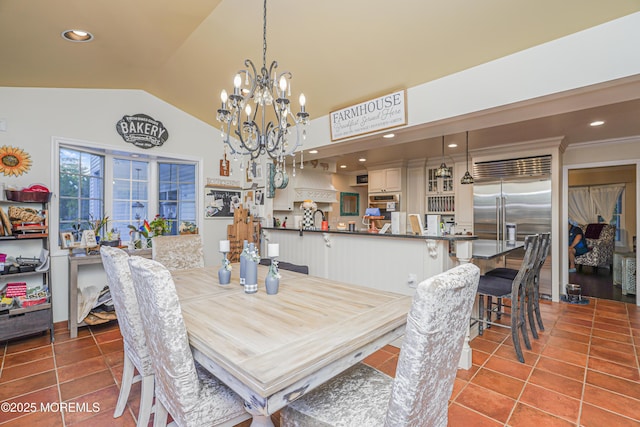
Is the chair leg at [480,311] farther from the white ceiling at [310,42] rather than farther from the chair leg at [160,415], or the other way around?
the chair leg at [160,415]

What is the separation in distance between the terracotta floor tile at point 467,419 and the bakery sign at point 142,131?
13.4 feet

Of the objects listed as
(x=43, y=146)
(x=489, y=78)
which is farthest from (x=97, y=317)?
(x=489, y=78)

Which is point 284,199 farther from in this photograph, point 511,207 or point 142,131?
point 511,207

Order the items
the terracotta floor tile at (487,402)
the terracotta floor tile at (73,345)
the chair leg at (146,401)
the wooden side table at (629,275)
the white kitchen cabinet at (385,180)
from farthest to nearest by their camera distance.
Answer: the white kitchen cabinet at (385,180), the wooden side table at (629,275), the terracotta floor tile at (73,345), the terracotta floor tile at (487,402), the chair leg at (146,401)

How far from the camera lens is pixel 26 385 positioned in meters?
2.11

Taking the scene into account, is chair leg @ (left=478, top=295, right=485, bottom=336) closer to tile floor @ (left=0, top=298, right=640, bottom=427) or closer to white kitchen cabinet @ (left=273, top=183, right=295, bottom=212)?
tile floor @ (left=0, top=298, right=640, bottom=427)

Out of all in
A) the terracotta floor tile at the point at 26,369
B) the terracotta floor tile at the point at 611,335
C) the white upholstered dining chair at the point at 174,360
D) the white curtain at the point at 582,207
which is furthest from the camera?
the white curtain at the point at 582,207

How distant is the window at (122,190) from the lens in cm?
332

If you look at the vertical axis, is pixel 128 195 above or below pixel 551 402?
above

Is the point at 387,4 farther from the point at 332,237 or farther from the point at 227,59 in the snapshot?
the point at 332,237

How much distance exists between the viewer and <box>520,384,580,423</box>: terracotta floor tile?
184 centimetres

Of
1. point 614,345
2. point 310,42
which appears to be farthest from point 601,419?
point 310,42

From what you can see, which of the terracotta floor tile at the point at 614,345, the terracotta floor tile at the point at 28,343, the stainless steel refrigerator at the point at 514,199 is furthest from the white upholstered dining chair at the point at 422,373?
the stainless steel refrigerator at the point at 514,199

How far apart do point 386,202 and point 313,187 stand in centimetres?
191
